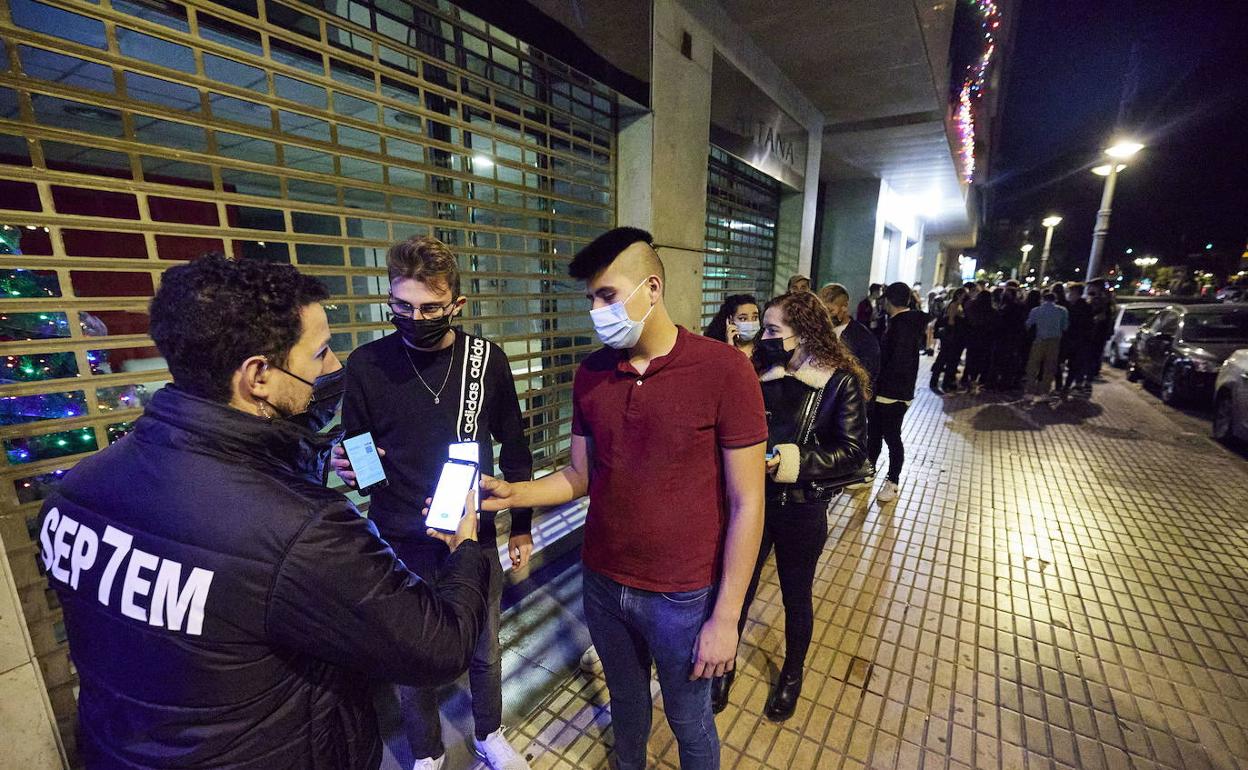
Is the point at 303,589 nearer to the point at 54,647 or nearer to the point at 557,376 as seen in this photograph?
the point at 54,647

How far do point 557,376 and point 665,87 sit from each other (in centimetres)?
264

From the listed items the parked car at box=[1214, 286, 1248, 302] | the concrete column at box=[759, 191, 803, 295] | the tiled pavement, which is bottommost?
the tiled pavement

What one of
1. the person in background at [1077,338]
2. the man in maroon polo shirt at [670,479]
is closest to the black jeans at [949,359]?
the person in background at [1077,338]

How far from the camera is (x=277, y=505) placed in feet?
3.14

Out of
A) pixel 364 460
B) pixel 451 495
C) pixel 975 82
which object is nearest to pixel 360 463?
pixel 364 460

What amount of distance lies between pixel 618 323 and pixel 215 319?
1.00 meters

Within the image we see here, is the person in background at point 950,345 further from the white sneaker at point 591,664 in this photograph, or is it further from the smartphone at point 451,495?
the smartphone at point 451,495

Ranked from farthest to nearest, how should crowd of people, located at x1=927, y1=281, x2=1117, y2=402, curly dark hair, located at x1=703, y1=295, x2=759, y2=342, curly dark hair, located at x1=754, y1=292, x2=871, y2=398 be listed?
crowd of people, located at x1=927, y1=281, x2=1117, y2=402 < curly dark hair, located at x1=703, y1=295, x2=759, y2=342 < curly dark hair, located at x1=754, y1=292, x2=871, y2=398

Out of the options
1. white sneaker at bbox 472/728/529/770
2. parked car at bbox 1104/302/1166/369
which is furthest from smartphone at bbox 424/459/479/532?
parked car at bbox 1104/302/1166/369

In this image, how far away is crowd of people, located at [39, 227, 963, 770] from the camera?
0.94 meters

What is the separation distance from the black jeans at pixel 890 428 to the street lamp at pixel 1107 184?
35.7ft

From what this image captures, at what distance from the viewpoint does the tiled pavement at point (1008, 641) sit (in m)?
2.28

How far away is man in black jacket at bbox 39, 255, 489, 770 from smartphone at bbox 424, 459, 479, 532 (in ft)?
0.76

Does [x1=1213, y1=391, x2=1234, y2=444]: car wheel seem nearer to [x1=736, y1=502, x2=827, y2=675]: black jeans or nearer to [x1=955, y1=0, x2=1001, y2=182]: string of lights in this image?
[x1=955, y1=0, x2=1001, y2=182]: string of lights
